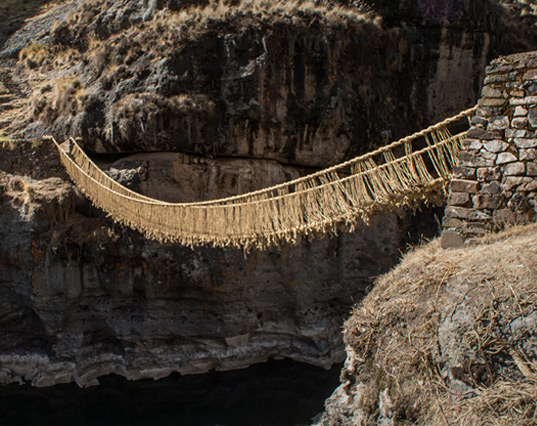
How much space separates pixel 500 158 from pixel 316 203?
1.31m

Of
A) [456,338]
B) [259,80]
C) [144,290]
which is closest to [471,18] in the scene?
[259,80]

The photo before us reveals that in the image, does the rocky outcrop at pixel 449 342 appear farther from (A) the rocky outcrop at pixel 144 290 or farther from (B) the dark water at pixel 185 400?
(A) the rocky outcrop at pixel 144 290

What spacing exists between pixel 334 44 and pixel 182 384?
5.50 meters

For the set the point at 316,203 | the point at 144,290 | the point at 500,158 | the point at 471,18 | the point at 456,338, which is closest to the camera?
the point at 456,338

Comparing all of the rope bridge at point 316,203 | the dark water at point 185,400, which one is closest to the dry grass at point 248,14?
the rope bridge at point 316,203

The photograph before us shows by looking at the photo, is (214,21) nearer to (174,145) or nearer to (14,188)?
(174,145)

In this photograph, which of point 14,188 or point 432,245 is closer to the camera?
point 432,245

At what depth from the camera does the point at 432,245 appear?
11.7 ft

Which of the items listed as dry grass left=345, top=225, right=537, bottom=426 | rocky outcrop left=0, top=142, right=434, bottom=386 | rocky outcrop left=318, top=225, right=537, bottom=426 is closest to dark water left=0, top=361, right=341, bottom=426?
rocky outcrop left=0, top=142, right=434, bottom=386

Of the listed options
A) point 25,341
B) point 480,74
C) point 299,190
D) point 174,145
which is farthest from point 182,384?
point 480,74

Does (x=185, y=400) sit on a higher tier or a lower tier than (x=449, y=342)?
lower

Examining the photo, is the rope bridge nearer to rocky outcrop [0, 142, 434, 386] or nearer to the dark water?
rocky outcrop [0, 142, 434, 386]

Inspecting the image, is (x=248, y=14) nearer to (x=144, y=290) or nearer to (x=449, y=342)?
(x=144, y=290)

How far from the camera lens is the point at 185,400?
7102 mm
